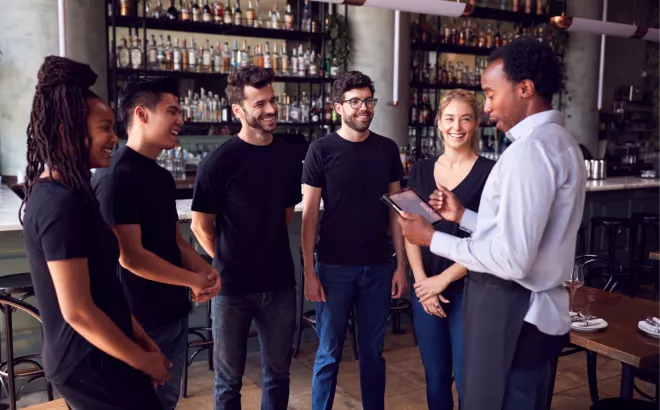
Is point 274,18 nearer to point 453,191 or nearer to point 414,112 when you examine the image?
point 414,112

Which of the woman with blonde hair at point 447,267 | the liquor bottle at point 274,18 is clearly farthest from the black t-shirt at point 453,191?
the liquor bottle at point 274,18

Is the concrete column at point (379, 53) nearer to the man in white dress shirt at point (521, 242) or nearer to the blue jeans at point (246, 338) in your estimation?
the blue jeans at point (246, 338)

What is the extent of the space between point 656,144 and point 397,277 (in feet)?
26.2

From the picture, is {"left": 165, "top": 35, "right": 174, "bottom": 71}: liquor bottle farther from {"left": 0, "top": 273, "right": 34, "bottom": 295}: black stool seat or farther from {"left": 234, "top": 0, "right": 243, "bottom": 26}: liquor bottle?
{"left": 0, "top": 273, "right": 34, "bottom": 295}: black stool seat

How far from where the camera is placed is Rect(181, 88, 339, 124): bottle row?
21.4 feet

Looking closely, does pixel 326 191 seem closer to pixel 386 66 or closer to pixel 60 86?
pixel 60 86

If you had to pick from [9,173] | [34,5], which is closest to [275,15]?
[34,5]

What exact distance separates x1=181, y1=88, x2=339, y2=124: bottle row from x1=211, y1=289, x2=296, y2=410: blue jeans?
414cm

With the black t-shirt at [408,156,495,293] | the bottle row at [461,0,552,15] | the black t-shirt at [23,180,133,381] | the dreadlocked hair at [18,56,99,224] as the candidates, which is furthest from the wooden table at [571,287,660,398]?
the bottle row at [461,0,552,15]

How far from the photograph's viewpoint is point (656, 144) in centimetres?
940

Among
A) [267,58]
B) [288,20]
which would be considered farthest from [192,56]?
[288,20]

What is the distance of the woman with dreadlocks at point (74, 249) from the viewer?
1.41 meters

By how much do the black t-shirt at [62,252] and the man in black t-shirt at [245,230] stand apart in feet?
2.96

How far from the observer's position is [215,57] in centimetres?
648
